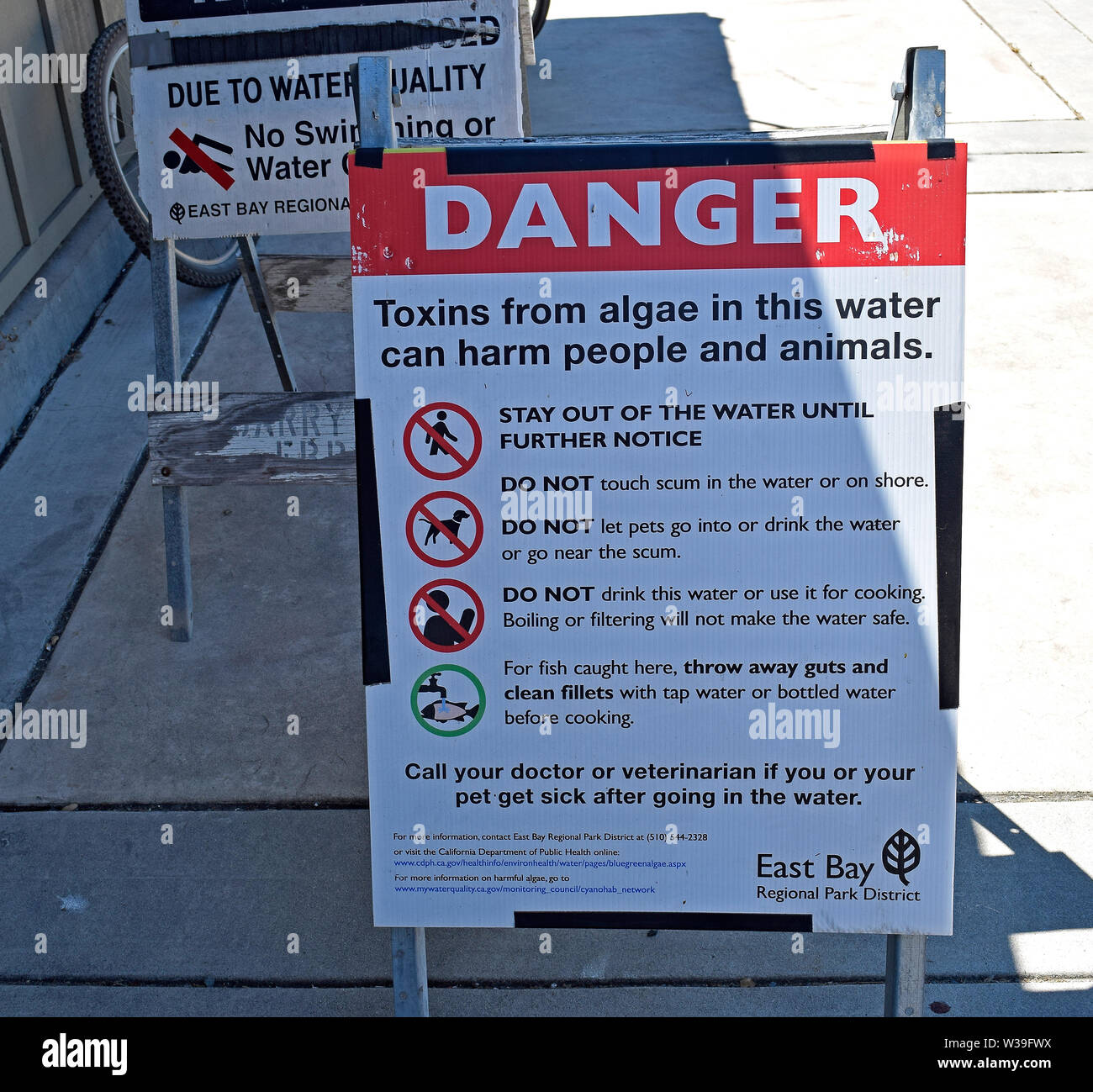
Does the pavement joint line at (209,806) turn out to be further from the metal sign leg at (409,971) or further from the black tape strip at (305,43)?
the black tape strip at (305,43)

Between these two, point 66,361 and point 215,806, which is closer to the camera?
point 215,806

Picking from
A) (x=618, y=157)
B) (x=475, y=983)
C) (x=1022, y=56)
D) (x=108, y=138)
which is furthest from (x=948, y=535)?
(x=1022, y=56)

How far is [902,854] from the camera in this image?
2.40m

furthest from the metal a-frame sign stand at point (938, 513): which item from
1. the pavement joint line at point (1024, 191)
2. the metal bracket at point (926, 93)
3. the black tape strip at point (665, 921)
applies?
the pavement joint line at point (1024, 191)

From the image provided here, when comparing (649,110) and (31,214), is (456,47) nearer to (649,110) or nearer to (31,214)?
(31,214)

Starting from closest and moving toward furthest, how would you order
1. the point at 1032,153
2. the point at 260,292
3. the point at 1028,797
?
1. the point at 1028,797
2. the point at 260,292
3. the point at 1032,153

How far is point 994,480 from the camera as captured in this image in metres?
4.61

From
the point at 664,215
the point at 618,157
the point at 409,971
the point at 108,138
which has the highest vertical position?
the point at 108,138

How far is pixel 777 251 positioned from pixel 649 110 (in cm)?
640

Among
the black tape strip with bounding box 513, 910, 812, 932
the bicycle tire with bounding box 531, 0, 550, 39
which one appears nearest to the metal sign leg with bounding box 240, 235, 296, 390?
the black tape strip with bounding box 513, 910, 812, 932

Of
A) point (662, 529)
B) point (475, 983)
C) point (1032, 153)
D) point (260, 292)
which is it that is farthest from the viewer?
point (1032, 153)

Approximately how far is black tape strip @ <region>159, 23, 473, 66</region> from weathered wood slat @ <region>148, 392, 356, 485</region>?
1020 mm

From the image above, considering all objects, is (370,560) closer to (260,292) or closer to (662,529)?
(662,529)

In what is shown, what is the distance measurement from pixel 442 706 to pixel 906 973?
1.06 m
